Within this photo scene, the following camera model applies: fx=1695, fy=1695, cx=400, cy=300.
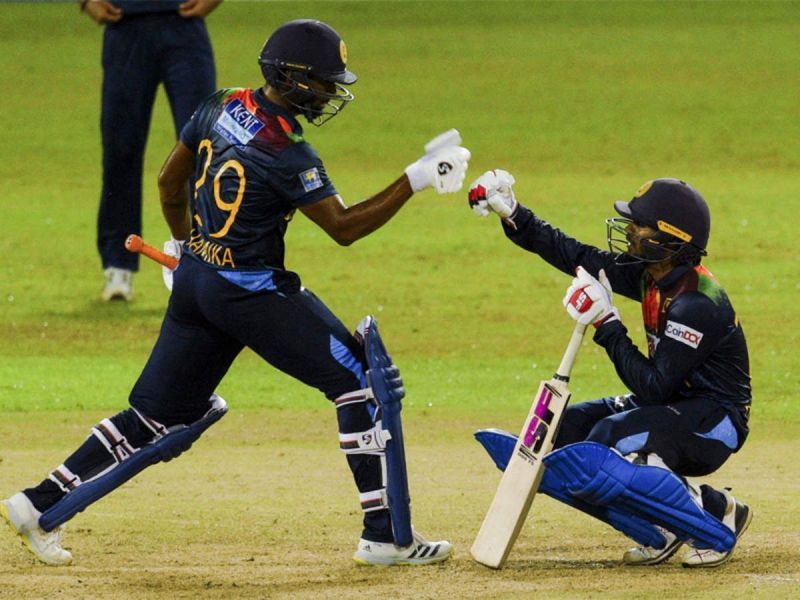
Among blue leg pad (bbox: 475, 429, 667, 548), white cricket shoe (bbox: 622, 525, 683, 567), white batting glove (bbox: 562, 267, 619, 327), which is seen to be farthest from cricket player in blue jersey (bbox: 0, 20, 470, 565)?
white cricket shoe (bbox: 622, 525, 683, 567)

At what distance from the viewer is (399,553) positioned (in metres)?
6.48

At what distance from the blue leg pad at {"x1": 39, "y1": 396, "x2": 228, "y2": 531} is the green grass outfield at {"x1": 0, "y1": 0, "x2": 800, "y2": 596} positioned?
1368 millimetres

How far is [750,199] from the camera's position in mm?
18562

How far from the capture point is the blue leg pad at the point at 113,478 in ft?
21.3

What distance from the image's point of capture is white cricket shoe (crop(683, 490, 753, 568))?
6.41 m

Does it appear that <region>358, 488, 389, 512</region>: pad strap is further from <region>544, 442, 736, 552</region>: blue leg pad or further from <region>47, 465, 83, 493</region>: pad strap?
<region>47, 465, 83, 493</region>: pad strap

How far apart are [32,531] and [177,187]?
153cm

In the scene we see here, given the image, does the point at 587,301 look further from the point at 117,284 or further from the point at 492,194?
the point at 117,284

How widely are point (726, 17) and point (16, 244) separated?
1730 cm

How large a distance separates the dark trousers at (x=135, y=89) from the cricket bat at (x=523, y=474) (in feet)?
21.5

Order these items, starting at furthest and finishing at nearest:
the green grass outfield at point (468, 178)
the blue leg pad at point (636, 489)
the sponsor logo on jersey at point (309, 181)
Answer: the green grass outfield at point (468, 178) → the sponsor logo on jersey at point (309, 181) → the blue leg pad at point (636, 489)

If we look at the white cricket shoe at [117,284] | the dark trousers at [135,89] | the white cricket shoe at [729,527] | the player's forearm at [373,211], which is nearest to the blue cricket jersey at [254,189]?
the player's forearm at [373,211]

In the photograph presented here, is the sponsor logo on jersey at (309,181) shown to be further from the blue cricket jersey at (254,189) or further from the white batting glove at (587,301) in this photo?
the white batting glove at (587,301)

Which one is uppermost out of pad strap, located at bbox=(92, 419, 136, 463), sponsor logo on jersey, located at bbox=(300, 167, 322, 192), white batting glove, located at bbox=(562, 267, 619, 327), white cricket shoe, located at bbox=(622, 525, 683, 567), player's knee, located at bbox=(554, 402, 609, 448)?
sponsor logo on jersey, located at bbox=(300, 167, 322, 192)
